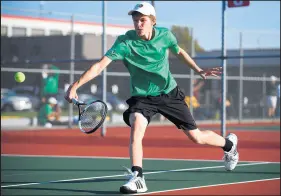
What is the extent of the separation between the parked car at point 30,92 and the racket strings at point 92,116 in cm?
1758

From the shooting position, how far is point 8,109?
982 inches

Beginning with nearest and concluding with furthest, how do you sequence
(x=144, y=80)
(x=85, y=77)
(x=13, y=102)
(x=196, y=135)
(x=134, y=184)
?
(x=85, y=77) → (x=134, y=184) → (x=144, y=80) → (x=196, y=135) → (x=13, y=102)

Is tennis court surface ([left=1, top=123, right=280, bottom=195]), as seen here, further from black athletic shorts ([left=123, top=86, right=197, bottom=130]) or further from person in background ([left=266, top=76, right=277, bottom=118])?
person in background ([left=266, top=76, right=277, bottom=118])

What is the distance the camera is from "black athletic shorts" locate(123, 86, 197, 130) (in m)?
6.39

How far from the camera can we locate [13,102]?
1000 inches

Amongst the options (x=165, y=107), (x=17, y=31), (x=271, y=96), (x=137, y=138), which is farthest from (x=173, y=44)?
(x=17, y=31)

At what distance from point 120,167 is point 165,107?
4742 mm

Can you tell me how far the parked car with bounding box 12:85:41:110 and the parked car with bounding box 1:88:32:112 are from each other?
0.47 ft

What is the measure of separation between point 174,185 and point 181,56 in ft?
8.86

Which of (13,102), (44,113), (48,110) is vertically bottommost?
(44,113)

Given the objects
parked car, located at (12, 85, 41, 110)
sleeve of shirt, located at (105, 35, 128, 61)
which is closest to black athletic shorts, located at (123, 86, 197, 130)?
sleeve of shirt, located at (105, 35, 128, 61)

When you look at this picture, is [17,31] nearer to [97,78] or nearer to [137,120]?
[97,78]

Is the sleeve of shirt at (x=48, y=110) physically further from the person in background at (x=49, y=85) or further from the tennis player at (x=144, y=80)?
the tennis player at (x=144, y=80)

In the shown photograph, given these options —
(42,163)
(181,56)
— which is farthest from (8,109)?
(181,56)
